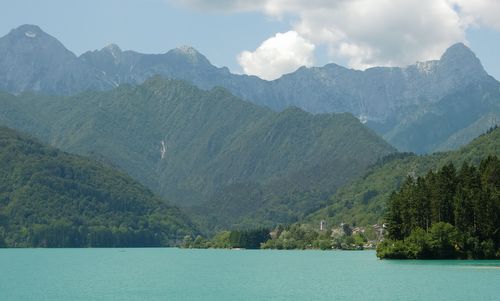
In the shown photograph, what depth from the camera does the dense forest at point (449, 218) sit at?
580ft

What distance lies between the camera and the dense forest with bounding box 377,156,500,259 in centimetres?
17688

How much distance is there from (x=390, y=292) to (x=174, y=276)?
59.1 m

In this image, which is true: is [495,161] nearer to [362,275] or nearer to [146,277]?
[362,275]

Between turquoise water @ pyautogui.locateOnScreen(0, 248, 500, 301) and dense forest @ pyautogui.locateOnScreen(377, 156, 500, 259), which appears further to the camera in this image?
dense forest @ pyautogui.locateOnScreen(377, 156, 500, 259)

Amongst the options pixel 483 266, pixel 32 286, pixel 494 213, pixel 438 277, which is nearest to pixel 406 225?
pixel 494 213

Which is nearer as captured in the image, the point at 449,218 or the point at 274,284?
the point at 274,284

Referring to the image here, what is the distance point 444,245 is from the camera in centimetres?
17875

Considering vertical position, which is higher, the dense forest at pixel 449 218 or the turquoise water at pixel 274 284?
the dense forest at pixel 449 218

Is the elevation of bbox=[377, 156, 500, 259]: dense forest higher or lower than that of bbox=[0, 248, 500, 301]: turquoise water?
higher

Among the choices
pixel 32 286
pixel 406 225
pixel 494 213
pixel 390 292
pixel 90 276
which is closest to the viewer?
pixel 390 292

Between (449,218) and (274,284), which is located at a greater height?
(449,218)

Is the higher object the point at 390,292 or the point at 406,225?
the point at 406,225

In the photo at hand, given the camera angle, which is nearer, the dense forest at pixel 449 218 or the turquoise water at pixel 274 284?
the turquoise water at pixel 274 284

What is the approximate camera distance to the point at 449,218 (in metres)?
188
